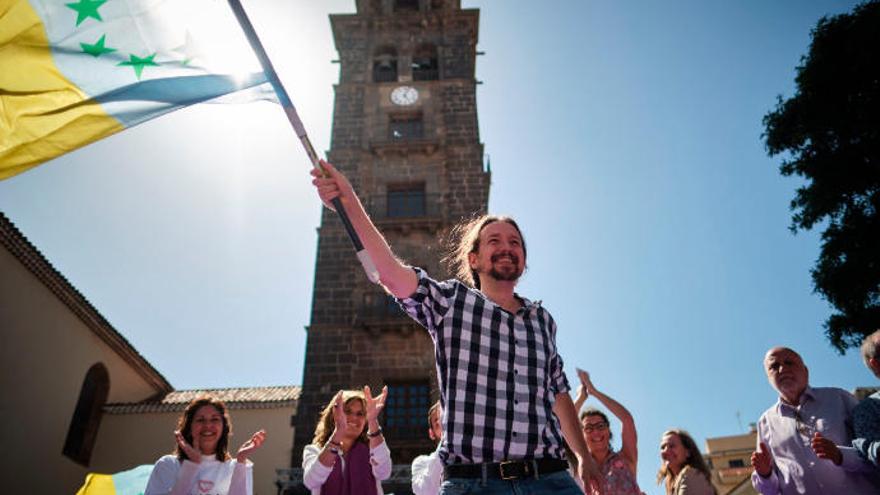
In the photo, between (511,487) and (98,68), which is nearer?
(511,487)

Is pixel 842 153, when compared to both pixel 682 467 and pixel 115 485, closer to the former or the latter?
pixel 682 467

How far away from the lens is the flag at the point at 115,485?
5223 mm

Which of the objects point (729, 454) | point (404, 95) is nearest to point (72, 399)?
point (404, 95)

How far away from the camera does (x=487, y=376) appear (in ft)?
6.81

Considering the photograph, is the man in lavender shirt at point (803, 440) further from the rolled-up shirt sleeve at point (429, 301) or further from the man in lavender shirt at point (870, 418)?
the rolled-up shirt sleeve at point (429, 301)

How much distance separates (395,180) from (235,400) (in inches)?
337

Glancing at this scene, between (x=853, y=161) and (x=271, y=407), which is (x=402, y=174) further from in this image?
(x=853, y=161)

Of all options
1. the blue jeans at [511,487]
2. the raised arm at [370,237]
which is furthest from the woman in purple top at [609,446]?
the raised arm at [370,237]

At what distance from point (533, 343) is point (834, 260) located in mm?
12252

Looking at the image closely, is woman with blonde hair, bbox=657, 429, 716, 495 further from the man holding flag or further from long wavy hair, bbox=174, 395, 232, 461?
long wavy hair, bbox=174, 395, 232, 461

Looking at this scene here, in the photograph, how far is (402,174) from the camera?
17.7 m

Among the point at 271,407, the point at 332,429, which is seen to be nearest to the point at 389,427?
the point at 271,407

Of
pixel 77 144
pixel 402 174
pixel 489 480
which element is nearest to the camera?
pixel 489 480

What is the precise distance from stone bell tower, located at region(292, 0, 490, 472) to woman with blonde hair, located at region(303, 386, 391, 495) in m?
7.85
